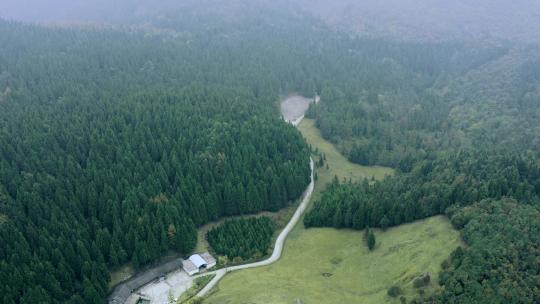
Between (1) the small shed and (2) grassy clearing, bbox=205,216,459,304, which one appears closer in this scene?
(2) grassy clearing, bbox=205,216,459,304

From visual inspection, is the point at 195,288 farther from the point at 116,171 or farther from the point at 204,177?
the point at 116,171

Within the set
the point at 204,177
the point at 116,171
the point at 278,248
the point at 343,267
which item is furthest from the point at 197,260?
the point at 116,171

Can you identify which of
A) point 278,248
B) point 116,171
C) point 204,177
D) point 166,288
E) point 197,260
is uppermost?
point 116,171

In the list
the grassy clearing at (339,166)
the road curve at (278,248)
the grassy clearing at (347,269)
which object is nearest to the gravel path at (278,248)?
the road curve at (278,248)

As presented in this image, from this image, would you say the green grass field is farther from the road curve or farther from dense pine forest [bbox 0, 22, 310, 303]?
dense pine forest [bbox 0, 22, 310, 303]

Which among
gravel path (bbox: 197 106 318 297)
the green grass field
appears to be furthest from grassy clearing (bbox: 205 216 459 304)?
gravel path (bbox: 197 106 318 297)
